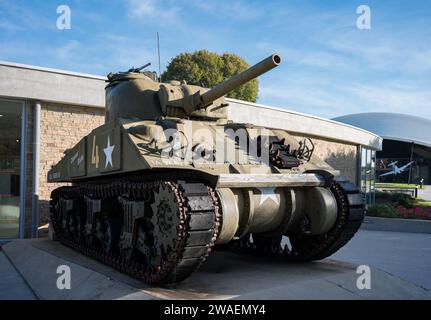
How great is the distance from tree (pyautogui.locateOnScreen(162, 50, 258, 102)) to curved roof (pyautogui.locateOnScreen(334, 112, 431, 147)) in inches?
610

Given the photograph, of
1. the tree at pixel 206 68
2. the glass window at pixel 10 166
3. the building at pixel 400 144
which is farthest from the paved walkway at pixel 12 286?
the building at pixel 400 144

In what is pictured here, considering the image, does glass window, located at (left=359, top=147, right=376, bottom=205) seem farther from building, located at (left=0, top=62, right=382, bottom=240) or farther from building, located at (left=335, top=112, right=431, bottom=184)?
building, located at (left=335, top=112, right=431, bottom=184)

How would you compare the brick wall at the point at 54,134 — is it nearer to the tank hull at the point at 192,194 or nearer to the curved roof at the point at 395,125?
the tank hull at the point at 192,194

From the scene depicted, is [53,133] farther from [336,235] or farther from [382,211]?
[382,211]

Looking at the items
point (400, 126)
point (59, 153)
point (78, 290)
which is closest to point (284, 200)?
point (78, 290)

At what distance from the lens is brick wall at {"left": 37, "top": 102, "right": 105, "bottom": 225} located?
13883 millimetres

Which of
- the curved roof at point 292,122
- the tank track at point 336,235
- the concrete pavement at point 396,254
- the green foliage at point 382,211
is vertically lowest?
the concrete pavement at point 396,254

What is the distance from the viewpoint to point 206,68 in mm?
43562

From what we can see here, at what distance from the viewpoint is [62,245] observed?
11.6 meters

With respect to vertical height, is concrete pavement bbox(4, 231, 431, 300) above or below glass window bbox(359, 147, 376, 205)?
below

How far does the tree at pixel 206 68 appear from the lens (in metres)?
42.5

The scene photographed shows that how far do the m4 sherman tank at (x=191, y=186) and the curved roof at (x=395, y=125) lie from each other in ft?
140

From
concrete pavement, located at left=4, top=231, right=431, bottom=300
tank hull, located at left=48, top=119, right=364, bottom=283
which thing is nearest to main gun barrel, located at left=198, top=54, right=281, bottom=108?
tank hull, located at left=48, top=119, right=364, bottom=283
